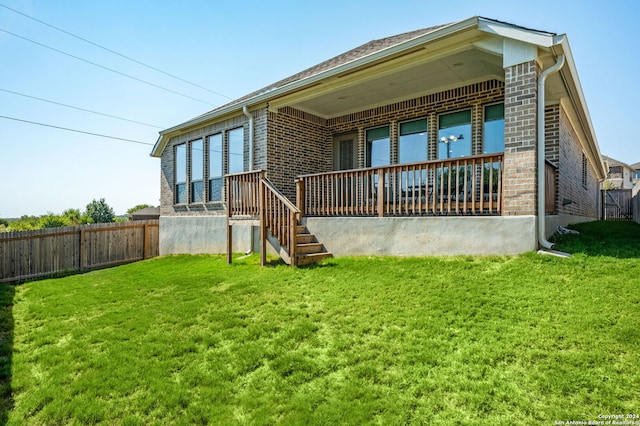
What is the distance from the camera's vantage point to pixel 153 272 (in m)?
8.50

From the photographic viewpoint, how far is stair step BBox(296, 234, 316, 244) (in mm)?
7613

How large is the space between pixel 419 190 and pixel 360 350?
3.70 m

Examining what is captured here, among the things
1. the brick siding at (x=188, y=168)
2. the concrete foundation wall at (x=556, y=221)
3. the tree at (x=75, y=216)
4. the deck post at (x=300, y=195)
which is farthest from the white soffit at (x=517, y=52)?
the tree at (x=75, y=216)

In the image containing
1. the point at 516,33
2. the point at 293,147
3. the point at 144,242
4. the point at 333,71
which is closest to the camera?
the point at 516,33

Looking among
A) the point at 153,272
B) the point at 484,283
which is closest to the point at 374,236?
the point at 484,283

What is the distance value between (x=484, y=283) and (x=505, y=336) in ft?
4.59

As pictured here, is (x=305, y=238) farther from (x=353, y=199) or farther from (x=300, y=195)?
(x=353, y=199)

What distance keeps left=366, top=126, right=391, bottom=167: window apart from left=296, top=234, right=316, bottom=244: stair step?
3.30 m

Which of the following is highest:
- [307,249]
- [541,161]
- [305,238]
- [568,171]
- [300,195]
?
[568,171]

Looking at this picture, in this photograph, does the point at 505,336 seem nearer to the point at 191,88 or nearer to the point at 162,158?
the point at 162,158

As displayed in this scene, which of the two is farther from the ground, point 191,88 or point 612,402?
point 191,88

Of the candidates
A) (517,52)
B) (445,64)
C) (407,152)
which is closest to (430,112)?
(407,152)

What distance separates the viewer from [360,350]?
341 cm

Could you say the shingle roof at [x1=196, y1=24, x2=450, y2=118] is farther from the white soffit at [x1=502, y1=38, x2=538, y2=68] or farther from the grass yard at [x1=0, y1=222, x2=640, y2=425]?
the grass yard at [x1=0, y1=222, x2=640, y2=425]
